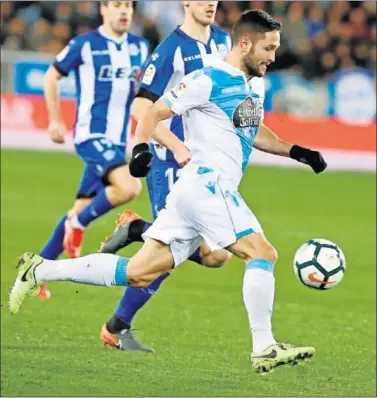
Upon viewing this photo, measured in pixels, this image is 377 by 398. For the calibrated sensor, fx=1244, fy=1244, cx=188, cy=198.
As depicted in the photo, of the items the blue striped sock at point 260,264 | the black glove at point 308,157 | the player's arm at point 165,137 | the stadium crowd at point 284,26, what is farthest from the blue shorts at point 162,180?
the stadium crowd at point 284,26

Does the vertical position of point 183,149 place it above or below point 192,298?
above

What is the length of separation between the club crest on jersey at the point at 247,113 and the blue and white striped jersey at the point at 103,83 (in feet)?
11.8

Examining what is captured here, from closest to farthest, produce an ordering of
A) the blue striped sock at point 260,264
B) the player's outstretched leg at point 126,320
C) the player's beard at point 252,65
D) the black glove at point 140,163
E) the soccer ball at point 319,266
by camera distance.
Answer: the black glove at point 140,163 < the blue striped sock at point 260,264 < the player's beard at point 252,65 < the soccer ball at point 319,266 < the player's outstretched leg at point 126,320

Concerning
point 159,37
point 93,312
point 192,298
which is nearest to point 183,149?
point 93,312

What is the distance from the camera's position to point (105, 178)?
10.1m

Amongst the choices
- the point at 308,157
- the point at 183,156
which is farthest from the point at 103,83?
the point at 183,156

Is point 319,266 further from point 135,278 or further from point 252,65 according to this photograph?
point 252,65

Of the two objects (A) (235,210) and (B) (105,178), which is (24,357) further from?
(B) (105,178)

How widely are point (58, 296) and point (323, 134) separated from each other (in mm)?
10249

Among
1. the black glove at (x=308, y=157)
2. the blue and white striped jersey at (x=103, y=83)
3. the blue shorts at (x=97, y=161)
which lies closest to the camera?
the black glove at (x=308, y=157)

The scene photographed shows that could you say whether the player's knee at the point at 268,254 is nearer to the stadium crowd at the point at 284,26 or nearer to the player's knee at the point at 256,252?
the player's knee at the point at 256,252

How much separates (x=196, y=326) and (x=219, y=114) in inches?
108

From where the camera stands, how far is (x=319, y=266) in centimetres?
690

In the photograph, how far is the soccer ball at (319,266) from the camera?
6.89m
